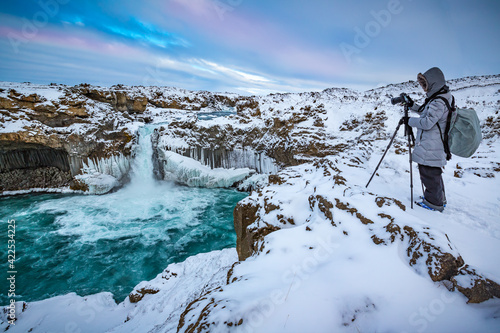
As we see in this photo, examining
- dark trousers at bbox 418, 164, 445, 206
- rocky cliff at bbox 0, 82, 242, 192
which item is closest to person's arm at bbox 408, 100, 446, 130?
dark trousers at bbox 418, 164, 445, 206

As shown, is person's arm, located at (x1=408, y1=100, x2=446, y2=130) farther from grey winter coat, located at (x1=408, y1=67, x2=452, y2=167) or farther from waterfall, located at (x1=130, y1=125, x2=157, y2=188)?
waterfall, located at (x1=130, y1=125, x2=157, y2=188)

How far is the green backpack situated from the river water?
9577 mm

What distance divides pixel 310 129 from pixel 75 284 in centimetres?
1603

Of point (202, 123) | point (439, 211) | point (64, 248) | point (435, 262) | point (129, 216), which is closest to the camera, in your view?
point (435, 262)

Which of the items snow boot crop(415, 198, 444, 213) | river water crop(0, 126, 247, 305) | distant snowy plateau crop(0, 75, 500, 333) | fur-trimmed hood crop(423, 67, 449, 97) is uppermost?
fur-trimmed hood crop(423, 67, 449, 97)

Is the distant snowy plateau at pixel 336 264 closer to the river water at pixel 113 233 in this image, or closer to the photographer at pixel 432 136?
the photographer at pixel 432 136

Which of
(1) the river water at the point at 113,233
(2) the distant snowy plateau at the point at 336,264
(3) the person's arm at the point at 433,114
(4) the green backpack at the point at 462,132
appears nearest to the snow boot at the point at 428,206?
(2) the distant snowy plateau at the point at 336,264

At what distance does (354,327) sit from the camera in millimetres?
1740

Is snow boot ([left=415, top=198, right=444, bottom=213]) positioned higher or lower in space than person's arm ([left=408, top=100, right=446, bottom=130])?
lower

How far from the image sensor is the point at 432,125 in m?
3.29

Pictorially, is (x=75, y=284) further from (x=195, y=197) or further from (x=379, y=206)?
(x=379, y=206)

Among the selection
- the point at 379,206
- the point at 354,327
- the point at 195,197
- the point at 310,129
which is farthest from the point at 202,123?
the point at 354,327

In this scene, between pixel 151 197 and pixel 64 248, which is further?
pixel 151 197

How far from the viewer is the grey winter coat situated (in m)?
3.24
